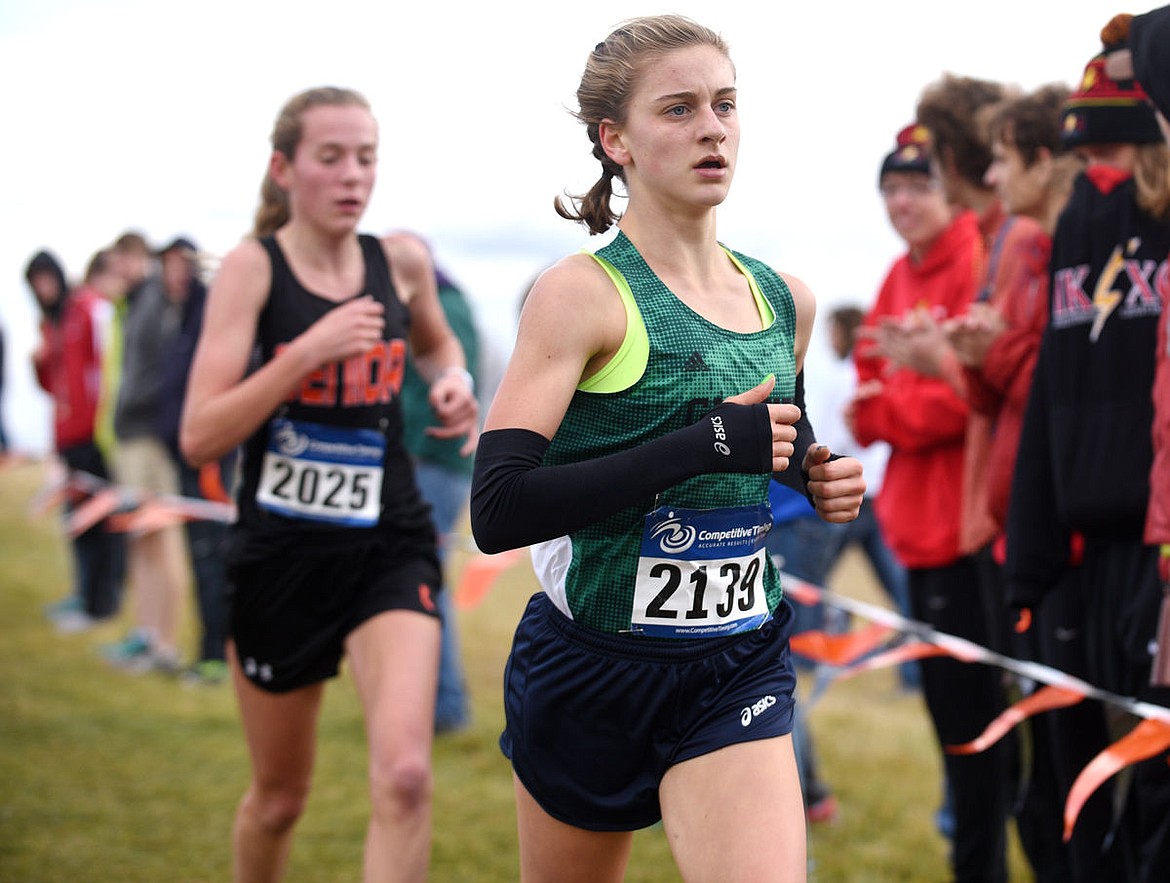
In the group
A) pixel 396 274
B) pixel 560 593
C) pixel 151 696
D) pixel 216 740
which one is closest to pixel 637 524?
pixel 560 593

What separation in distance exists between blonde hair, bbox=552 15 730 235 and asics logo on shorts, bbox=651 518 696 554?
724 mm

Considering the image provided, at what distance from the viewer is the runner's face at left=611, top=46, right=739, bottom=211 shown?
7.93 ft

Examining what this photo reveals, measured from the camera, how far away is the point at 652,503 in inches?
94.3

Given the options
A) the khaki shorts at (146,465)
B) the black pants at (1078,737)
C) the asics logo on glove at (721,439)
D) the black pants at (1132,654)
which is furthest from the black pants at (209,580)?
the asics logo on glove at (721,439)

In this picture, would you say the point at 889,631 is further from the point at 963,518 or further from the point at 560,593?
the point at 560,593

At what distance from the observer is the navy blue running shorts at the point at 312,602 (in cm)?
349

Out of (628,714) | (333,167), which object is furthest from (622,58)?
(333,167)

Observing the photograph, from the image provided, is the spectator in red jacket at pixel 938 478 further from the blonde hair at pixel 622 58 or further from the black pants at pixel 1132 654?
the blonde hair at pixel 622 58

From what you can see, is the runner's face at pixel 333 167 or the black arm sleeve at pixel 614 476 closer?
the black arm sleeve at pixel 614 476

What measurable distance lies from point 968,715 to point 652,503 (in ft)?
6.91

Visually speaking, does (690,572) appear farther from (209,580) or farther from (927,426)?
(209,580)

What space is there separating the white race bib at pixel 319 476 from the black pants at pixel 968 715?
1798mm

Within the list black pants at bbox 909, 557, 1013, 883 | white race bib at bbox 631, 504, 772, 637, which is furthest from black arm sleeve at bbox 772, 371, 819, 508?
black pants at bbox 909, 557, 1013, 883

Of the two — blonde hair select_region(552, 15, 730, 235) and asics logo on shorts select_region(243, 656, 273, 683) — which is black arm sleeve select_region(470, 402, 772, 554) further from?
asics logo on shorts select_region(243, 656, 273, 683)
